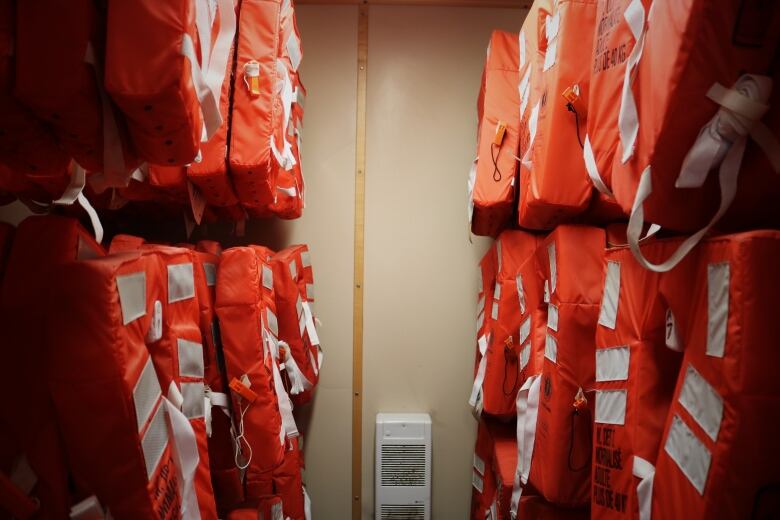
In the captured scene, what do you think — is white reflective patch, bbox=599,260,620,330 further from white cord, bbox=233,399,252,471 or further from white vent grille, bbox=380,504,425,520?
white vent grille, bbox=380,504,425,520

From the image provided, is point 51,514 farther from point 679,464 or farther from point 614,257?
point 614,257

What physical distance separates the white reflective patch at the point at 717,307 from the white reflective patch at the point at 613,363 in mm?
308

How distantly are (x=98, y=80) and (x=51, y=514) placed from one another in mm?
782

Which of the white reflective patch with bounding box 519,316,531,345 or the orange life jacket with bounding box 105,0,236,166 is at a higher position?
the orange life jacket with bounding box 105,0,236,166

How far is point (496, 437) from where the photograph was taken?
2.34 metres

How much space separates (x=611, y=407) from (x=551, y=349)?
0.40 m

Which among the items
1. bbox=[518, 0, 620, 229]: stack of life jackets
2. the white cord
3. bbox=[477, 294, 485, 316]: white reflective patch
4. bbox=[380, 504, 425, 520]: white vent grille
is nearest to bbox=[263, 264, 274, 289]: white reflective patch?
the white cord

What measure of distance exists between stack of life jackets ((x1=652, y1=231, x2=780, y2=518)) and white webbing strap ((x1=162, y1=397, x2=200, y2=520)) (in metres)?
1.03

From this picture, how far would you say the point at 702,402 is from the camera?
0.77m

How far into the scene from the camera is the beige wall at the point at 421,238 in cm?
274

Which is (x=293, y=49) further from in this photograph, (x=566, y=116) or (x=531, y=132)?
(x=566, y=116)

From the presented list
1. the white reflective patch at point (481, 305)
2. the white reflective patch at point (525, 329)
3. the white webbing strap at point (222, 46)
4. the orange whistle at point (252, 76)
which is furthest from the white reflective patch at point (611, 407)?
the orange whistle at point (252, 76)

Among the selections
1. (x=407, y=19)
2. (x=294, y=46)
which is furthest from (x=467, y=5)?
(x=294, y=46)

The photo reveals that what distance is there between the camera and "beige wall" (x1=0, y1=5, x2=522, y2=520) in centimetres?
273
